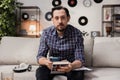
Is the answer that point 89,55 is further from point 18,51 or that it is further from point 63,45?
point 18,51

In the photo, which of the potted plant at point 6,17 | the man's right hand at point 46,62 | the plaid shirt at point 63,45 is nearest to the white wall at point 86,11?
the potted plant at point 6,17

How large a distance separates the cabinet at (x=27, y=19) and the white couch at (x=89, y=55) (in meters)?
2.45

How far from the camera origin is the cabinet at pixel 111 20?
5129 mm

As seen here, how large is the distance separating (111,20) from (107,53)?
2.76 meters

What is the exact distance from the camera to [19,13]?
552cm

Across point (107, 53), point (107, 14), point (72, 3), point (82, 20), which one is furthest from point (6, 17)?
point (107, 53)

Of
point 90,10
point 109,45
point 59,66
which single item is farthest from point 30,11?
point 59,66

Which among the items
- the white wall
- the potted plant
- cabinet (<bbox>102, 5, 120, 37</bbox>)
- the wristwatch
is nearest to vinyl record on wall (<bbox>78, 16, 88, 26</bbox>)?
the white wall

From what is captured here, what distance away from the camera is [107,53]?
2.68 metres

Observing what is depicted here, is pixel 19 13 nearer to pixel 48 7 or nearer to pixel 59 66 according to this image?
pixel 48 7

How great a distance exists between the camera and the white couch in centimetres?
242

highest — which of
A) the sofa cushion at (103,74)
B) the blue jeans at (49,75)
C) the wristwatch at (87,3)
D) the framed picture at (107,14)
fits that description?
the wristwatch at (87,3)

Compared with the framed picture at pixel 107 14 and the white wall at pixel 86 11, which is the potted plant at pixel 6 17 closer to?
the white wall at pixel 86 11

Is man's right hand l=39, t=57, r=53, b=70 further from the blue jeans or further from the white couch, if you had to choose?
the white couch
